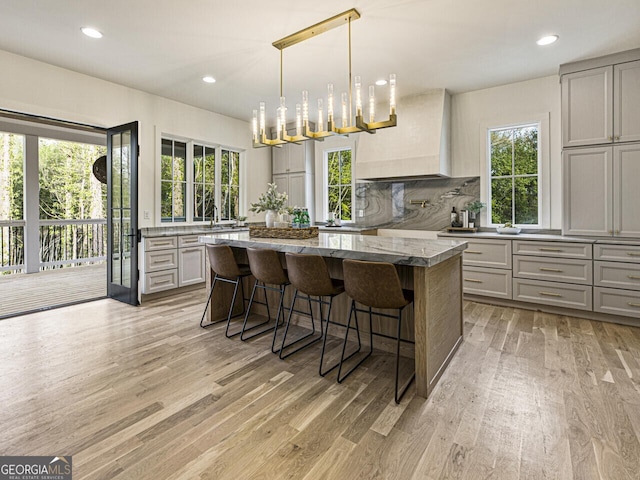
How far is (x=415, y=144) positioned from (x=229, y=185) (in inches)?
130

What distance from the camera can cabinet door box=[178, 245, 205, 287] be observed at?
481 cm

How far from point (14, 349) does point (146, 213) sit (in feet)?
7.65

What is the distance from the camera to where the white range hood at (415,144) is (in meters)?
4.59

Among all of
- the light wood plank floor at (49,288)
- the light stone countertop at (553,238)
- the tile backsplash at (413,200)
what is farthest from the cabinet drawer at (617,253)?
the light wood plank floor at (49,288)

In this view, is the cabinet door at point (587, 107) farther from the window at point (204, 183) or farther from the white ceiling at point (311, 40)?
the window at point (204, 183)

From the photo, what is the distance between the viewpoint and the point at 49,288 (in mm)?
5234

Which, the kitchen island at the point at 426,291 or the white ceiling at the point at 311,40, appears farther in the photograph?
the white ceiling at the point at 311,40

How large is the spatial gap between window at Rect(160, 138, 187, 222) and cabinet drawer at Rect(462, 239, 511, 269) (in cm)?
424

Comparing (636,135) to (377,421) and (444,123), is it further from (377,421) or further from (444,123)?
(377,421)

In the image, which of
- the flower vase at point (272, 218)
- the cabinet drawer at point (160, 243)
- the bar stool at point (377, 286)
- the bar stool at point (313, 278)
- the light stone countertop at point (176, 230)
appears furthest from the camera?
the light stone countertop at point (176, 230)

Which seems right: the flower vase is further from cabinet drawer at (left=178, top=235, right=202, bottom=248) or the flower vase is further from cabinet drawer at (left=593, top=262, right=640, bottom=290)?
cabinet drawer at (left=593, top=262, right=640, bottom=290)

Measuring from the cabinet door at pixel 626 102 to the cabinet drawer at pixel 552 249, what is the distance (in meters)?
1.19

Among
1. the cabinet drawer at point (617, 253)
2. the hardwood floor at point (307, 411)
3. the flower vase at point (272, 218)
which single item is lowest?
the hardwood floor at point (307, 411)

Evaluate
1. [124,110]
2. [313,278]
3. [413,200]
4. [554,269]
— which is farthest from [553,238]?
[124,110]
